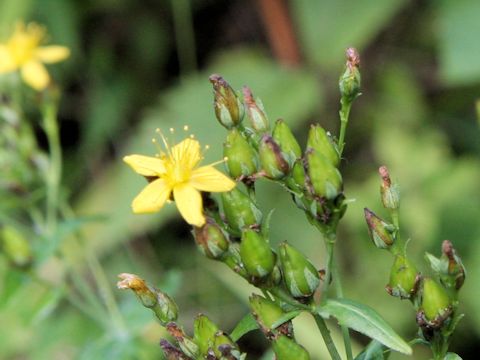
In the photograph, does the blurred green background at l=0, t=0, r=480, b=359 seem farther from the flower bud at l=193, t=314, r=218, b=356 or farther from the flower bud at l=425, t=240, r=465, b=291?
the flower bud at l=425, t=240, r=465, b=291

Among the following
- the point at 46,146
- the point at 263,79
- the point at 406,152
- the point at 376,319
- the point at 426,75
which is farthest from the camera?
the point at 46,146

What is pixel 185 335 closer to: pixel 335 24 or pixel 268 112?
pixel 268 112

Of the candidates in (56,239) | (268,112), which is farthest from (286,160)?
(268,112)

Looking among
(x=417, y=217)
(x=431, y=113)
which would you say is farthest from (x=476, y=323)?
(x=431, y=113)

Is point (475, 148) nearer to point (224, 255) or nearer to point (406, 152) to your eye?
point (406, 152)

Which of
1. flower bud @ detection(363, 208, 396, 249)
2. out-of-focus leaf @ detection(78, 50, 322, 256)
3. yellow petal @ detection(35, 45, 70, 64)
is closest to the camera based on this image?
flower bud @ detection(363, 208, 396, 249)

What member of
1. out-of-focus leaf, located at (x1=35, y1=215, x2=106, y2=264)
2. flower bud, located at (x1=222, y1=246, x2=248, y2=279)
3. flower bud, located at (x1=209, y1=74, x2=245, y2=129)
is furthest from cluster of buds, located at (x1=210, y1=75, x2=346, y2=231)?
out-of-focus leaf, located at (x1=35, y1=215, x2=106, y2=264)

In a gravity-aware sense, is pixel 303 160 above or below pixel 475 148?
above
